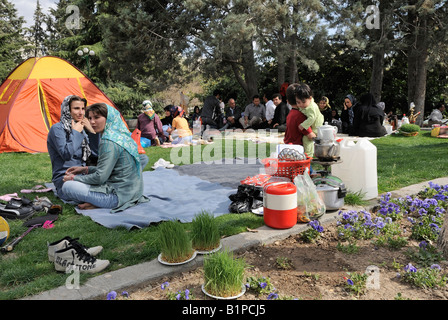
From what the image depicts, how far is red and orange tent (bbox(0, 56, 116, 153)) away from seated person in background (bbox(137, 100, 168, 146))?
5.29 ft

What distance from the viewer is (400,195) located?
4191 mm

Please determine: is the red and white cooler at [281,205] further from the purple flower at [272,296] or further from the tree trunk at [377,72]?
the tree trunk at [377,72]

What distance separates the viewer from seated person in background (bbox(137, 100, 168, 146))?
9.36m

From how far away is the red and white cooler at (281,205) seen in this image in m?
3.22

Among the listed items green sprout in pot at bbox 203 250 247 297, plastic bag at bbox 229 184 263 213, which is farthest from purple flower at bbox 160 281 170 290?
plastic bag at bbox 229 184 263 213

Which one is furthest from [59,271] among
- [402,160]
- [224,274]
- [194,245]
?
[402,160]

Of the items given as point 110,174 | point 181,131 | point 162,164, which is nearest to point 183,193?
point 110,174

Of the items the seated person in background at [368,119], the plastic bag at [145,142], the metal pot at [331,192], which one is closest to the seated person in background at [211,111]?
the plastic bag at [145,142]

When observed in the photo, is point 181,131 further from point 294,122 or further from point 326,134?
point 326,134

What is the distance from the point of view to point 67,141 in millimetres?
4832

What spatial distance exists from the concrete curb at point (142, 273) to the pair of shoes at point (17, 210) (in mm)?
2080

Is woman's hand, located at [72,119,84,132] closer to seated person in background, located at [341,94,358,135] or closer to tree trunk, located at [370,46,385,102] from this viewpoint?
seated person in background, located at [341,94,358,135]

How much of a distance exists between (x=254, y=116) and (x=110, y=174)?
355 inches

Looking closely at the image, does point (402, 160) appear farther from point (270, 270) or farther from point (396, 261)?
point (270, 270)
